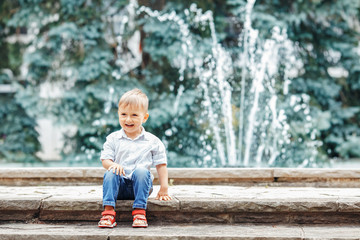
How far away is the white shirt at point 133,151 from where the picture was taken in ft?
9.75

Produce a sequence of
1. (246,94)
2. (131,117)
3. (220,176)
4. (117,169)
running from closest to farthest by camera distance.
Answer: (117,169) → (131,117) → (220,176) → (246,94)

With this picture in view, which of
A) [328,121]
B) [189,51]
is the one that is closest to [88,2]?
[189,51]

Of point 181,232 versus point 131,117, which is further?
point 131,117

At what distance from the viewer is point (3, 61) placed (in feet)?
27.3

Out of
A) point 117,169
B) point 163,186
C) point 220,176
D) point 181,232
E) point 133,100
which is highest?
point 133,100

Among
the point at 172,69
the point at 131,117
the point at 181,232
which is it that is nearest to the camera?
the point at 181,232

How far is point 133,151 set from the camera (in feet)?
9.78

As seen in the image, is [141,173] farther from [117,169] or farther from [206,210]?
[206,210]

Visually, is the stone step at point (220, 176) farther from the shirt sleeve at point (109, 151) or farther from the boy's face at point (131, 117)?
the boy's face at point (131, 117)

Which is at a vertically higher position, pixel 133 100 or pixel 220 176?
pixel 133 100

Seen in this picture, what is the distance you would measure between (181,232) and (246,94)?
4646mm

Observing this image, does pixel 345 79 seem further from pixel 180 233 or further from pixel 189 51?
pixel 180 233

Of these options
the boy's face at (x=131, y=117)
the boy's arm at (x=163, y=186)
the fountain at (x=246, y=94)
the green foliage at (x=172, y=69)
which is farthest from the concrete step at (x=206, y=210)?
the green foliage at (x=172, y=69)

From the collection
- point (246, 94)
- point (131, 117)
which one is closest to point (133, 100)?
point (131, 117)
